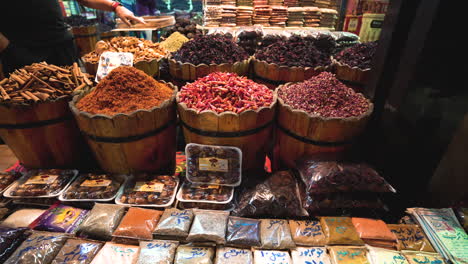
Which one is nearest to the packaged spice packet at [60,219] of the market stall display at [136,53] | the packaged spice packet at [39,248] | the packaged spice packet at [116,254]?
the packaged spice packet at [39,248]

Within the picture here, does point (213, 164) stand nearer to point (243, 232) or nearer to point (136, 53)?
point (243, 232)

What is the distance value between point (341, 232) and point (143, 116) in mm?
1568

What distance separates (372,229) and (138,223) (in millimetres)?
1544

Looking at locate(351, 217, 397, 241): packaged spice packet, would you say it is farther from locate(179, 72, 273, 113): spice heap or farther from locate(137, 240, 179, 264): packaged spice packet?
locate(137, 240, 179, 264): packaged spice packet

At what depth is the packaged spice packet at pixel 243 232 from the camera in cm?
151

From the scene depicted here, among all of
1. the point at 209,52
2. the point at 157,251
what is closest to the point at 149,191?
the point at 157,251

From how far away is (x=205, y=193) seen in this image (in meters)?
1.81

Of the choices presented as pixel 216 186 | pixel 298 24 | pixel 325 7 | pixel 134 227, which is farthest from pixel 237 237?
pixel 325 7

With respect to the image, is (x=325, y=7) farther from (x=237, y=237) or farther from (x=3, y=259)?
(x=3, y=259)

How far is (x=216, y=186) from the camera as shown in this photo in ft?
6.09

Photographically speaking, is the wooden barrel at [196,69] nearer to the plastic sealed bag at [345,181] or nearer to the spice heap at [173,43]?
the spice heap at [173,43]

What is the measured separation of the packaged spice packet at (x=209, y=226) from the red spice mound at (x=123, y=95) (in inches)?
34.8

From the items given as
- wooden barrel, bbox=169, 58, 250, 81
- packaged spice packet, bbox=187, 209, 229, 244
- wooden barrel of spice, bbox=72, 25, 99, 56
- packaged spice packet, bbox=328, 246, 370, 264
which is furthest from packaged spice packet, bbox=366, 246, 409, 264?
wooden barrel of spice, bbox=72, 25, 99, 56

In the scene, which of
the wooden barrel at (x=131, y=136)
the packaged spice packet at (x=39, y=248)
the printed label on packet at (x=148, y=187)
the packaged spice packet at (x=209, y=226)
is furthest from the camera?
the printed label on packet at (x=148, y=187)
